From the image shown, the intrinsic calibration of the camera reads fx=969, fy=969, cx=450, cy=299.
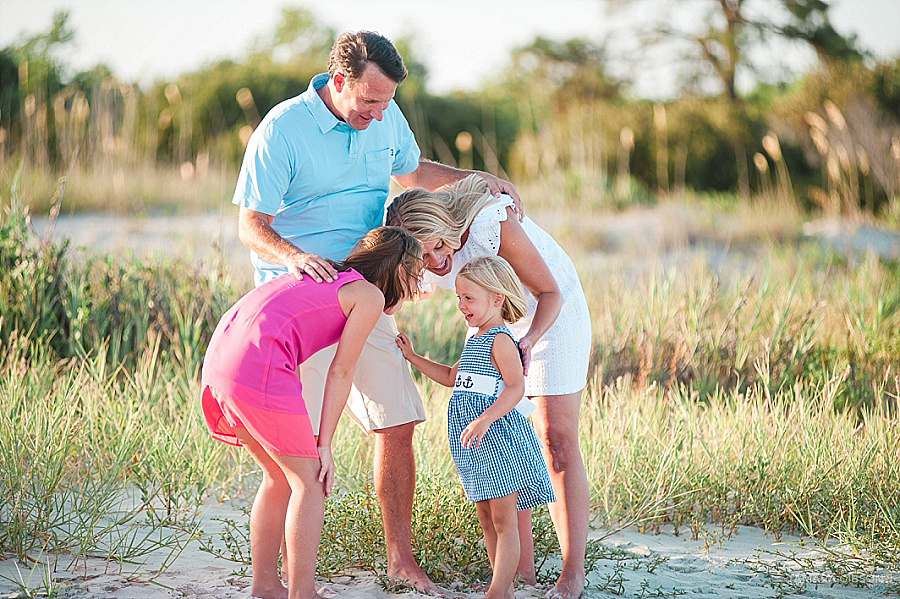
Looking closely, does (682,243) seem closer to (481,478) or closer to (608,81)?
(481,478)

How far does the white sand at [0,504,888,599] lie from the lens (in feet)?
10.7

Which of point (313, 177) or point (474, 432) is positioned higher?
point (313, 177)

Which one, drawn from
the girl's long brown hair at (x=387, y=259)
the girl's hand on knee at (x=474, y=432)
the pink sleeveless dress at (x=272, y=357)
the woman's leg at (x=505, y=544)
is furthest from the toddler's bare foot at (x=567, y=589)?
the girl's long brown hair at (x=387, y=259)

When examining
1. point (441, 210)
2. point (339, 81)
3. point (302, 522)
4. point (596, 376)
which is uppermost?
point (339, 81)

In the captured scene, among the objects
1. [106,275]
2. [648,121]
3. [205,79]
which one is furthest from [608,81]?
[106,275]

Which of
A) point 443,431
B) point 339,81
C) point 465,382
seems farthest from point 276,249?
point 443,431

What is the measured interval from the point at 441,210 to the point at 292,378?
0.78m

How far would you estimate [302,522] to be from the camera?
116 inches

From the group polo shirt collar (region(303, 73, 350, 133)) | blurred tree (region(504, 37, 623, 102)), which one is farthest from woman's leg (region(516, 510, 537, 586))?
blurred tree (region(504, 37, 623, 102))

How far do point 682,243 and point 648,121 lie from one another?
16.4ft

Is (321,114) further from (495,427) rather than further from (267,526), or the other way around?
(267,526)

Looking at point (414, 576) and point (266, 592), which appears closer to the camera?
point (266, 592)

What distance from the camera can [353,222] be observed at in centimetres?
340

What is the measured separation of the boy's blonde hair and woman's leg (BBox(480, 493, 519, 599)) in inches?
26.4
